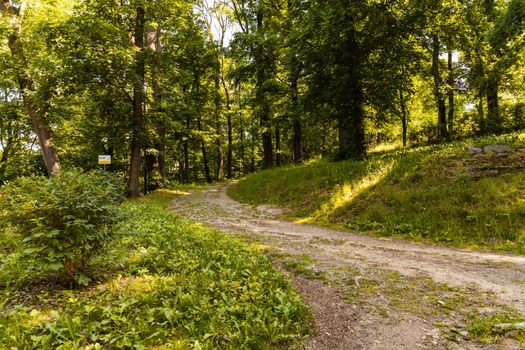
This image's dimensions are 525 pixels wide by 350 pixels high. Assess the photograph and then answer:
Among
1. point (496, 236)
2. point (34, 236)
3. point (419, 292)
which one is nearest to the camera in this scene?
point (34, 236)

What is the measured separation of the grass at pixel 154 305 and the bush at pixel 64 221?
420mm

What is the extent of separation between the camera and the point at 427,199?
922cm

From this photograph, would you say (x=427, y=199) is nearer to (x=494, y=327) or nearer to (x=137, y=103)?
(x=494, y=327)

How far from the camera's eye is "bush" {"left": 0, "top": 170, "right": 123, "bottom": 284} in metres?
3.84

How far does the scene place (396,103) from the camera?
13.4 metres

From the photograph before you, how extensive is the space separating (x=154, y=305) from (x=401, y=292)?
11.9 feet

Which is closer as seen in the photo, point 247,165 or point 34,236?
point 34,236

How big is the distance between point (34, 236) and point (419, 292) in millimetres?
5350

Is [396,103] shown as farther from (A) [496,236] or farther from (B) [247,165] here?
(B) [247,165]

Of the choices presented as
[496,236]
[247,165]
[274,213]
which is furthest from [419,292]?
[247,165]

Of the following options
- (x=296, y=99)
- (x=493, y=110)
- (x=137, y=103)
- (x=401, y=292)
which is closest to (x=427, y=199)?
(x=401, y=292)

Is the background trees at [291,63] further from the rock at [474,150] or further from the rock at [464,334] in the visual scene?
the rock at [464,334]

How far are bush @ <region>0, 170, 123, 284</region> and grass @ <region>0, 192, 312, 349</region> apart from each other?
Result: 42 centimetres

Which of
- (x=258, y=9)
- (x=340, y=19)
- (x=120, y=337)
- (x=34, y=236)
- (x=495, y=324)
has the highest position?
(x=258, y=9)
